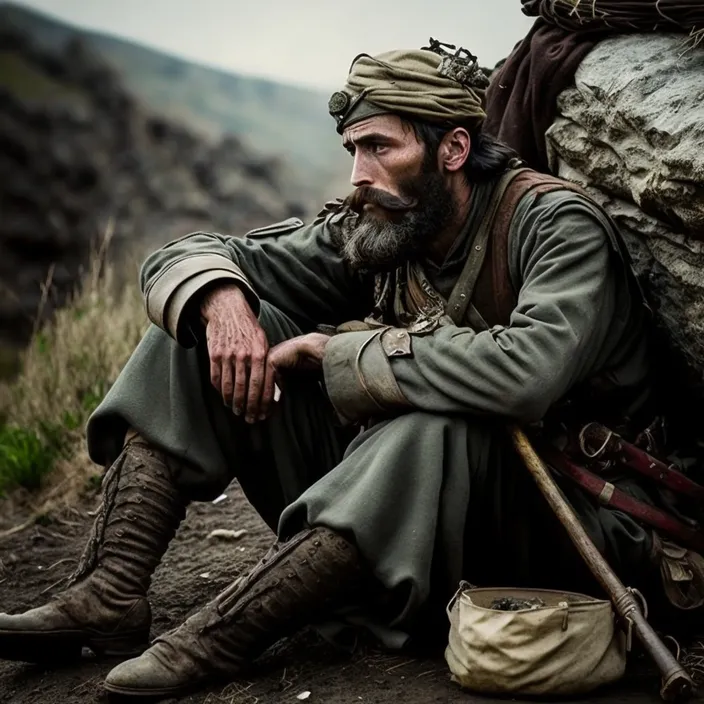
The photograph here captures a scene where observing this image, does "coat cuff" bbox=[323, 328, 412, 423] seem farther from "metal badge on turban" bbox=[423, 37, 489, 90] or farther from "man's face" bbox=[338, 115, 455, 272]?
"metal badge on turban" bbox=[423, 37, 489, 90]

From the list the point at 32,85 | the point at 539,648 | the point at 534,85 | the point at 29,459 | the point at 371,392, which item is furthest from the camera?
the point at 32,85

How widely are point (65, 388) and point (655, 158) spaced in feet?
12.2

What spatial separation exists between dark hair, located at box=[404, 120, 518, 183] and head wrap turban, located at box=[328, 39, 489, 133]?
0.10 feet

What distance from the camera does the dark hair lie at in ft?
12.1

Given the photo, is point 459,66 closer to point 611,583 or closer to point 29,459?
point 611,583

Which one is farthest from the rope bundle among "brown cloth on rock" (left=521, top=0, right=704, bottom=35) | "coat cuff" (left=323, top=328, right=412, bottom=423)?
"coat cuff" (left=323, top=328, right=412, bottom=423)

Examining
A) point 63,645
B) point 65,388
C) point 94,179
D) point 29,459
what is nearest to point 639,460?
point 63,645

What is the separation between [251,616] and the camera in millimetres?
3125

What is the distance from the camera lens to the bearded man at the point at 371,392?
3105mm

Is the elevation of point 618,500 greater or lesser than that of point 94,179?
lesser

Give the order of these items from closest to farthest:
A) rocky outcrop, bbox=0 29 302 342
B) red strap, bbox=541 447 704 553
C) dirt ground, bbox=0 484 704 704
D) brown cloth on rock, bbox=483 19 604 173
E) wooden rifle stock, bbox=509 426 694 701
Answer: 1. wooden rifle stock, bbox=509 426 694 701
2. dirt ground, bbox=0 484 704 704
3. red strap, bbox=541 447 704 553
4. brown cloth on rock, bbox=483 19 604 173
5. rocky outcrop, bbox=0 29 302 342

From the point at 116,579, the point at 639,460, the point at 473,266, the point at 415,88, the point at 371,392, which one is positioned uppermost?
the point at 415,88

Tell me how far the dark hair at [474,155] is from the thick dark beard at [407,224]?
0.28ft

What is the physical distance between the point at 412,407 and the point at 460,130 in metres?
1.05
